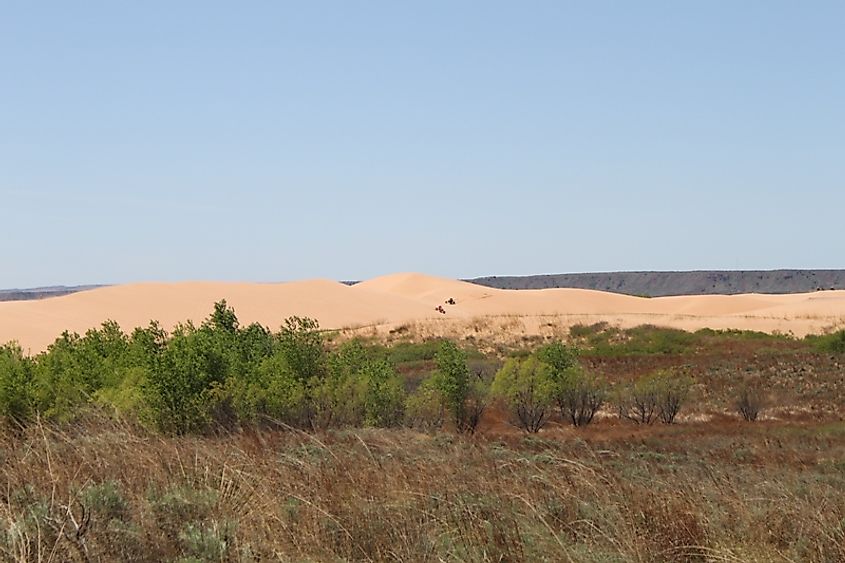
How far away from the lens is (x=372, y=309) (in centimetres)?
7581

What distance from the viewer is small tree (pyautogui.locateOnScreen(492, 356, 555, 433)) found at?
23125 millimetres

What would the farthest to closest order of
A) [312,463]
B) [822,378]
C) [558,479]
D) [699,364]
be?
[699,364]
[822,378]
[312,463]
[558,479]

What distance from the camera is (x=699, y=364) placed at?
35312 millimetres

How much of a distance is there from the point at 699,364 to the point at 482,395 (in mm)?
16587

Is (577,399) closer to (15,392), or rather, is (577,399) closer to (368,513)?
(15,392)

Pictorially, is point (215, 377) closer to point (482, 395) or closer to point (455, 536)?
point (482, 395)

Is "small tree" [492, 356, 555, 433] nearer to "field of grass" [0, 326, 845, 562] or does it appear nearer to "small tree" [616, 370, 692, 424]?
"small tree" [616, 370, 692, 424]

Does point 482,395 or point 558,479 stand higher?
point 558,479

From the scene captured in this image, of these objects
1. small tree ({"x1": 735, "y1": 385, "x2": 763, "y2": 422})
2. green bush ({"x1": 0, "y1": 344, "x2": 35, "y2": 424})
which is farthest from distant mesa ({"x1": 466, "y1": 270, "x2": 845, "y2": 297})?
green bush ({"x1": 0, "y1": 344, "x2": 35, "y2": 424})

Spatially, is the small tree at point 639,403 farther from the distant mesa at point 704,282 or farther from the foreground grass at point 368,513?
the distant mesa at point 704,282

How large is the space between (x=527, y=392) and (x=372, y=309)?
5292cm

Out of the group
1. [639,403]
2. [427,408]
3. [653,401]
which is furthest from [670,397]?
[427,408]

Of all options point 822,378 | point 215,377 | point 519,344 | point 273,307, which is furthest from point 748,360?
point 273,307

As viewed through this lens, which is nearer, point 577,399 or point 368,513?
point 368,513
